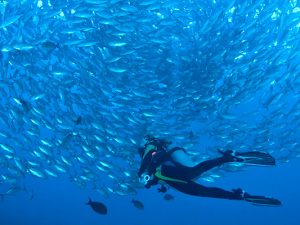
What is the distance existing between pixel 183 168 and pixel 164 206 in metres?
34.2

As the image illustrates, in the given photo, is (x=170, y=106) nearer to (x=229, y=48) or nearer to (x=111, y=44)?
(x=229, y=48)

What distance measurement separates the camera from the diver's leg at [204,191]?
584cm

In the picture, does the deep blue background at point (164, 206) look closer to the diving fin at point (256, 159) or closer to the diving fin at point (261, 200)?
the diving fin at point (256, 159)

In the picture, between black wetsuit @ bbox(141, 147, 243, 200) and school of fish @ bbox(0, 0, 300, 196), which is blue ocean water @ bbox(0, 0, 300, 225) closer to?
school of fish @ bbox(0, 0, 300, 196)

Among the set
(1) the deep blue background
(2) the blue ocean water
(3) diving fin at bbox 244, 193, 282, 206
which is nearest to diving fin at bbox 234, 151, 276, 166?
(3) diving fin at bbox 244, 193, 282, 206

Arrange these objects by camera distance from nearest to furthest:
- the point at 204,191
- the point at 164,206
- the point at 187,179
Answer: the point at 204,191 < the point at 187,179 < the point at 164,206

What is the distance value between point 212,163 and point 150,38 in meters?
5.80

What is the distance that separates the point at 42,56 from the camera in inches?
440

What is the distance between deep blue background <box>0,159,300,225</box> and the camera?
35.8 meters

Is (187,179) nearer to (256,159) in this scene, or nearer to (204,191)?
(204,191)

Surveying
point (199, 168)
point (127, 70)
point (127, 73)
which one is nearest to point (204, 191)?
point (199, 168)

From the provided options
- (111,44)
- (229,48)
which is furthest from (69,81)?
(229,48)

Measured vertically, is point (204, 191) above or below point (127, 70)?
below

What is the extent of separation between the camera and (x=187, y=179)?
6023 millimetres
